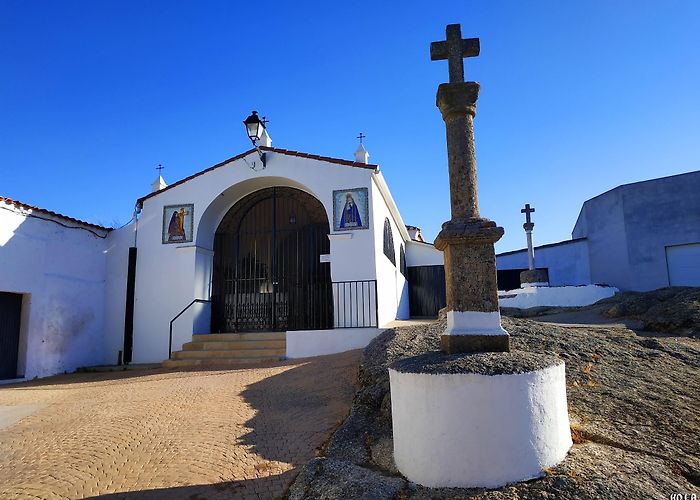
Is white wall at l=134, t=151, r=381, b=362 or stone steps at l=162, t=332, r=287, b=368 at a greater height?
white wall at l=134, t=151, r=381, b=362

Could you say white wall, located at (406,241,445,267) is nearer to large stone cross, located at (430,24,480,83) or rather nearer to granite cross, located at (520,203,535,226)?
granite cross, located at (520,203,535,226)

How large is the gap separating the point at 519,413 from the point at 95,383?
834 centimetres

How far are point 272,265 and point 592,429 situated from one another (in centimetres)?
900

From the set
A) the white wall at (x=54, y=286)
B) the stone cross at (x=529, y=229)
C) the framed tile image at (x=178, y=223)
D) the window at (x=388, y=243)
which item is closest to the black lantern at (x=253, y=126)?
the framed tile image at (x=178, y=223)

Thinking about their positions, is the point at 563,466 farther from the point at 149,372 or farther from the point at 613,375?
the point at 149,372

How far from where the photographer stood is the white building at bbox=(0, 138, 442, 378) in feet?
33.6

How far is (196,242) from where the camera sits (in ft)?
37.1

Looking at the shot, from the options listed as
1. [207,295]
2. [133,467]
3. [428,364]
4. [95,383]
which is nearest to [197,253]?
[207,295]

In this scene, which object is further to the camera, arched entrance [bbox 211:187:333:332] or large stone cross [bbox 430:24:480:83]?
arched entrance [bbox 211:187:333:332]

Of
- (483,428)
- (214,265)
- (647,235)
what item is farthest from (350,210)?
(647,235)

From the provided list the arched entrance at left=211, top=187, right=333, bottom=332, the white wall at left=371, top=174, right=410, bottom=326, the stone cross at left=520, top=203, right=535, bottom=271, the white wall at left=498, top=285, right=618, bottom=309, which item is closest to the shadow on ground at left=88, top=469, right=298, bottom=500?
the white wall at left=371, top=174, right=410, bottom=326

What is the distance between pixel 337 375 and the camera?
676 cm

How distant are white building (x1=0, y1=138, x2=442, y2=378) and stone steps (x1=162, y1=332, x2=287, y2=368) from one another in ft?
2.77

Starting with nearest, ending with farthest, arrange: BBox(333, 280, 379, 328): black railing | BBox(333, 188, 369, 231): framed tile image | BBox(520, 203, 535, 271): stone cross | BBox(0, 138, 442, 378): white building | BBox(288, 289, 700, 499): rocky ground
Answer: BBox(288, 289, 700, 499): rocky ground → BBox(333, 280, 379, 328): black railing → BBox(0, 138, 442, 378): white building → BBox(333, 188, 369, 231): framed tile image → BBox(520, 203, 535, 271): stone cross
